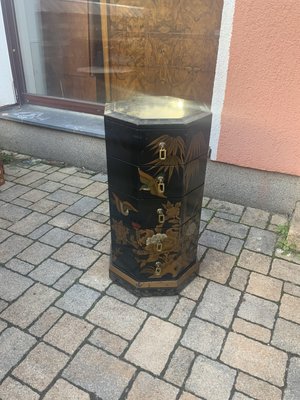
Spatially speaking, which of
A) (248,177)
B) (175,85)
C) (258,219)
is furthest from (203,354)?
(175,85)

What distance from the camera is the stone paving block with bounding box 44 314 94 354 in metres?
2.05

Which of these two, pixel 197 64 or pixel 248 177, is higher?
pixel 197 64

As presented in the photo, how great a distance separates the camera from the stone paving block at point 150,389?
179 centimetres

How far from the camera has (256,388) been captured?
72.4 inches

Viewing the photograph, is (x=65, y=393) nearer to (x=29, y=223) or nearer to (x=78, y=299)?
(x=78, y=299)

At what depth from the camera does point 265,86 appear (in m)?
2.96

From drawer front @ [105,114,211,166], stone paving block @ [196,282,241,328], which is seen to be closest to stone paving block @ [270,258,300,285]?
stone paving block @ [196,282,241,328]

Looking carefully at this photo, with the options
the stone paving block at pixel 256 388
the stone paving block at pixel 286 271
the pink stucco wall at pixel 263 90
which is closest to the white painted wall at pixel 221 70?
the pink stucco wall at pixel 263 90

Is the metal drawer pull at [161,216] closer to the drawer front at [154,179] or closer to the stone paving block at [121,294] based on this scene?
the drawer front at [154,179]

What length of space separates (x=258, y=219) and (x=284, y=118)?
36.7 inches

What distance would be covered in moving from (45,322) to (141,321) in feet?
1.96

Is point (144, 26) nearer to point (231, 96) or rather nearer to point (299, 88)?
point (231, 96)

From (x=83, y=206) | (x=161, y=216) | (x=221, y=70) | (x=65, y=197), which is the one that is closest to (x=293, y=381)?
(x=161, y=216)

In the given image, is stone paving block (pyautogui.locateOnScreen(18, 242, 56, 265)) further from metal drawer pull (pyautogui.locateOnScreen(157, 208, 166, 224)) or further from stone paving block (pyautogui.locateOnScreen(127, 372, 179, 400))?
stone paving block (pyautogui.locateOnScreen(127, 372, 179, 400))
